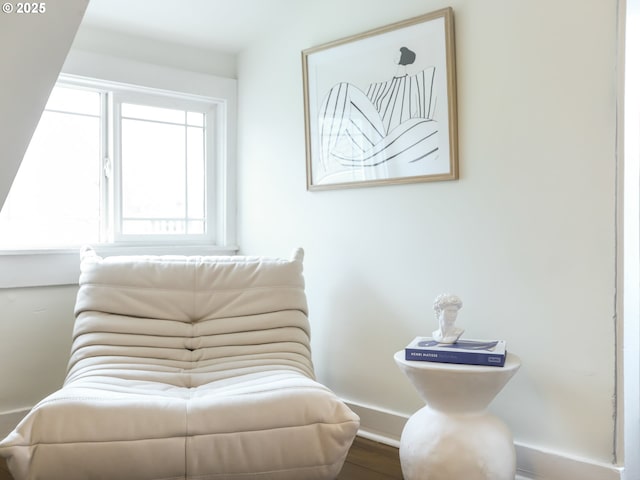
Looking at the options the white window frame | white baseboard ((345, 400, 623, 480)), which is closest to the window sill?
the white window frame

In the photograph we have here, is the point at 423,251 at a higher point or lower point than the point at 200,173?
lower

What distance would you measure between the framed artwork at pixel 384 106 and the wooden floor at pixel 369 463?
1095 mm

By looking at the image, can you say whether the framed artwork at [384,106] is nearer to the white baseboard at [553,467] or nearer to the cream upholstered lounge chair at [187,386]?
the cream upholstered lounge chair at [187,386]

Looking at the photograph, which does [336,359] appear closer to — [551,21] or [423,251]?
[423,251]

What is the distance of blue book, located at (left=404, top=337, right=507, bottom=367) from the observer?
1883 millimetres

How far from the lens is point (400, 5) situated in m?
2.45

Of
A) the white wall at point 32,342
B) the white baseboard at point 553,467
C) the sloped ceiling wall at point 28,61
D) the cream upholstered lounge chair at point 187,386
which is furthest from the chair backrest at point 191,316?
the sloped ceiling wall at point 28,61

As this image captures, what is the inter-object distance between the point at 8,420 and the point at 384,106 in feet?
6.73

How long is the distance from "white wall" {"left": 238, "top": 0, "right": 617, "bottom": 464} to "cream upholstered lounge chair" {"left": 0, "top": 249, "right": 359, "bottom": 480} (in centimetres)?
36

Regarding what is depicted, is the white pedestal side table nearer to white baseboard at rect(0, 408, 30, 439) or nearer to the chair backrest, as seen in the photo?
the chair backrest

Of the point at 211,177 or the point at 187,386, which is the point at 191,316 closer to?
the point at 187,386

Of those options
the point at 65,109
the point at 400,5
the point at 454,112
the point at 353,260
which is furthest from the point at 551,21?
the point at 65,109

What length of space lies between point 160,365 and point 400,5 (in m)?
1.71

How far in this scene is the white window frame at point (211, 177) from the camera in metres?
2.58
